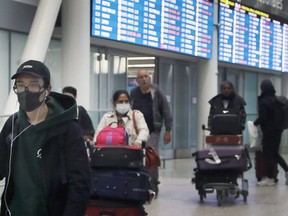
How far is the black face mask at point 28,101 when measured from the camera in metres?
2.85

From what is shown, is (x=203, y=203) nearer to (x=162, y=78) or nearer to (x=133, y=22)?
(x=133, y=22)

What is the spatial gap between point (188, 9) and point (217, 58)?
2204mm

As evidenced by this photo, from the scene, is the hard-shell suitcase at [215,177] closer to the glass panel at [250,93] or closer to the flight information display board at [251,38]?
the flight information display board at [251,38]

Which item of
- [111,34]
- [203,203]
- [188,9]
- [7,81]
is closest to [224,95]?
[203,203]

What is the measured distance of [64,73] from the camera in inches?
402

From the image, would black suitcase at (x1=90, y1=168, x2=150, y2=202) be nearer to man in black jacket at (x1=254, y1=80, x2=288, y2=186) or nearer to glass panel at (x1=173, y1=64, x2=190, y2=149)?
man in black jacket at (x1=254, y1=80, x2=288, y2=186)

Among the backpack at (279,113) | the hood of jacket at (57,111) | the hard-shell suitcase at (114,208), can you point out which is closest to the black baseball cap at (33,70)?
the hood of jacket at (57,111)

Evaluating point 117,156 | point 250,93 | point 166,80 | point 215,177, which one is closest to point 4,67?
point 215,177

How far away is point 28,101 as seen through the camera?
285 cm

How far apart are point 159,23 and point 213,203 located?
5236 mm

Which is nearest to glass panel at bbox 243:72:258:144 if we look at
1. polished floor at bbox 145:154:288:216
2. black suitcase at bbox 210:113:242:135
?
polished floor at bbox 145:154:288:216

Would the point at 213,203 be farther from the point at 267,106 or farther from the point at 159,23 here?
the point at 159,23

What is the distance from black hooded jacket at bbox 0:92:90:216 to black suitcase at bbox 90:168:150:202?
2456 mm

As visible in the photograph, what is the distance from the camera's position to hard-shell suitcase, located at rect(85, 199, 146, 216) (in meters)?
5.36
